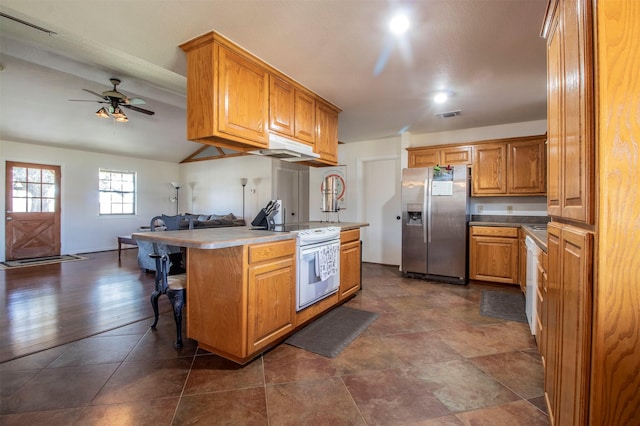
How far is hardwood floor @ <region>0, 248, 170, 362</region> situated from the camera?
8.05 feet

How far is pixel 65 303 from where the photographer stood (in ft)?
10.7

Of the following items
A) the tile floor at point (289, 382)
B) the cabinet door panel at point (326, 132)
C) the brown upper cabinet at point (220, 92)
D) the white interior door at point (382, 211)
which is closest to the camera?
the tile floor at point (289, 382)

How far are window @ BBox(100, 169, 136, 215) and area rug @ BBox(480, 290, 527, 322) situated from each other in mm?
8323

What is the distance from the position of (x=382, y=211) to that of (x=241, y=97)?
367cm

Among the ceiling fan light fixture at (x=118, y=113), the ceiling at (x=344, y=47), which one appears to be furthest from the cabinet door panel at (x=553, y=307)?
the ceiling fan light fixture at (x=118, y=113)

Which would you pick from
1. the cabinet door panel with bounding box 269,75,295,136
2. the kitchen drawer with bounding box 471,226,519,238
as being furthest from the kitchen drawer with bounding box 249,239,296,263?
the kitchen drawer with bounding box 471,226,519,238

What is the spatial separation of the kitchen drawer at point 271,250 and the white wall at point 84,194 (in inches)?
274

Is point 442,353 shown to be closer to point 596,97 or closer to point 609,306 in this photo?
point 609,306

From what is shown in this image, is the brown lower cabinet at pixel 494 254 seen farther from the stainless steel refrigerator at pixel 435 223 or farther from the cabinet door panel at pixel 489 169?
the cabinet door panel at pixel 489 169

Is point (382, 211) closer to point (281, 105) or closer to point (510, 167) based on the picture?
point (510, 167)

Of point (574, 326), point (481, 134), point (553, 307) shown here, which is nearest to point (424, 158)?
point (481, 134)

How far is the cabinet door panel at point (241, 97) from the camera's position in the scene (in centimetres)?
215

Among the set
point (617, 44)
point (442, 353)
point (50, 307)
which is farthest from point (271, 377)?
point (50, 307)

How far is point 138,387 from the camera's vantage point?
179cm
